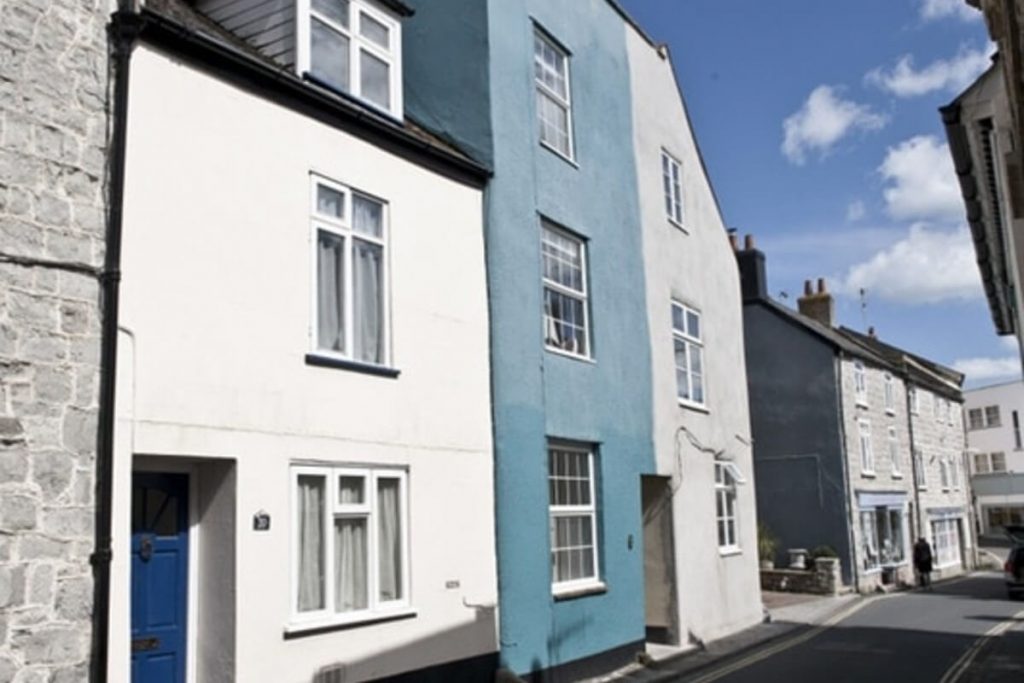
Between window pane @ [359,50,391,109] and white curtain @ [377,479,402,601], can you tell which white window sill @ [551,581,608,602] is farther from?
window pane @ [359,50,391,109]

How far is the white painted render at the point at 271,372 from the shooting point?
8344mm

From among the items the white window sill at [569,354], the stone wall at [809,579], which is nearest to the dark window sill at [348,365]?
the white window sill at [569,354]

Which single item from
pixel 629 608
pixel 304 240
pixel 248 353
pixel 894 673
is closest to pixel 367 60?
pixel 304 240

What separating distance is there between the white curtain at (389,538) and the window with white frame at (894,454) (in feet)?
100

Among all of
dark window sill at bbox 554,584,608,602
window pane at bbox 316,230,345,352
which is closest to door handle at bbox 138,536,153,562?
window pane at bbox 316,230,345,352

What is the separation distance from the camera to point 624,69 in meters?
17.4

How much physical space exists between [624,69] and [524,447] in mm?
7740

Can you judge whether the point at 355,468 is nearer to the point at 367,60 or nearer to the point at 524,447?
the point at 524,447

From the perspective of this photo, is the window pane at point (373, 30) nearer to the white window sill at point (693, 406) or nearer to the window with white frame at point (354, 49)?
the window with white frame at point (354, 49)

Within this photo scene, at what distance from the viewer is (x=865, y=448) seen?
3441 cm

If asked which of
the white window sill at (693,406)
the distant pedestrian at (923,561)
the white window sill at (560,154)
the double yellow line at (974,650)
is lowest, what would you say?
the double yellow line at (974,650)

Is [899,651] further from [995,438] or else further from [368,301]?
[995,438]

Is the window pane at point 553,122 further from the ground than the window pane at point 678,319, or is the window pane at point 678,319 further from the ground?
the window pane at point 553,122

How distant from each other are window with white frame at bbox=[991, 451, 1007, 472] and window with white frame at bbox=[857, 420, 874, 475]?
37450 millimetres
